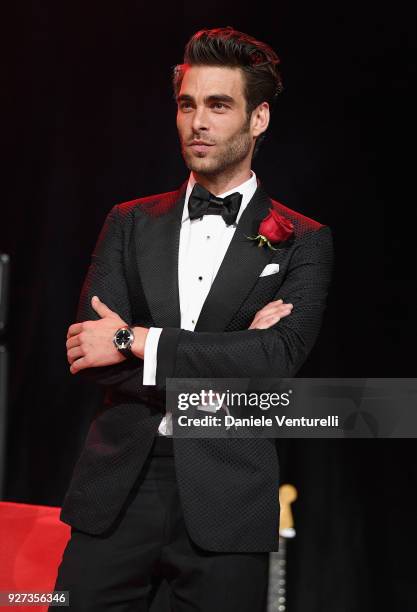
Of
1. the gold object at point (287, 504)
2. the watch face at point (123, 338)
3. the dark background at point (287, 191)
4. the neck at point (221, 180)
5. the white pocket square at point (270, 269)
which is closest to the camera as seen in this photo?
the watch face at point (123, 338)

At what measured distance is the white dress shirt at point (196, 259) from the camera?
7.43 ft

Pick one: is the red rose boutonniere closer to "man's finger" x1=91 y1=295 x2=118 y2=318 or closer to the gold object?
"man's finger" x1=91 y1=295 x2=118 y2=318

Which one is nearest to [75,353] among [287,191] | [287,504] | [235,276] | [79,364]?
[79,364]

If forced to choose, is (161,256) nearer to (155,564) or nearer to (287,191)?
(155,564)

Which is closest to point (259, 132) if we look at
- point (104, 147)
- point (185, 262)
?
point (185, 262)

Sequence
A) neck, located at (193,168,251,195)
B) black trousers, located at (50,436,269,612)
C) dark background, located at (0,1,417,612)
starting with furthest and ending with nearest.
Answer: dark background, located at (0,1,417,612)
neck, located at (193,168,251,195)
black trousers, located at (50,436,269,612)

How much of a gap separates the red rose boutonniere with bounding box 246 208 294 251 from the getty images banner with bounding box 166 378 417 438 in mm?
394

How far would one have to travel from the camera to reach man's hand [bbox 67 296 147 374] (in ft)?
7.52

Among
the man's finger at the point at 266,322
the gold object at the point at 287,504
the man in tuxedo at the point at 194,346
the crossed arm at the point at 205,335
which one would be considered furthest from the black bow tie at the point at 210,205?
the gold object at the point at 287,504

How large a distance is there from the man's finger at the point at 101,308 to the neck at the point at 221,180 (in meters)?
0.49

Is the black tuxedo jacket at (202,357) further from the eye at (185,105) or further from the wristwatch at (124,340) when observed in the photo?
the eye at (185,105)

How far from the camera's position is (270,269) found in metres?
2.46

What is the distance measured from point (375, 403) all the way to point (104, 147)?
222 cm

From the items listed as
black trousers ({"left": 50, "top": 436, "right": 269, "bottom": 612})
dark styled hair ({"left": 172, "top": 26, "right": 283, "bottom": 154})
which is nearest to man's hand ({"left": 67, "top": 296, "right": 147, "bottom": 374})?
black trousers ({"left": 50, "top": 436, "right": 269, "bottom": 612})
